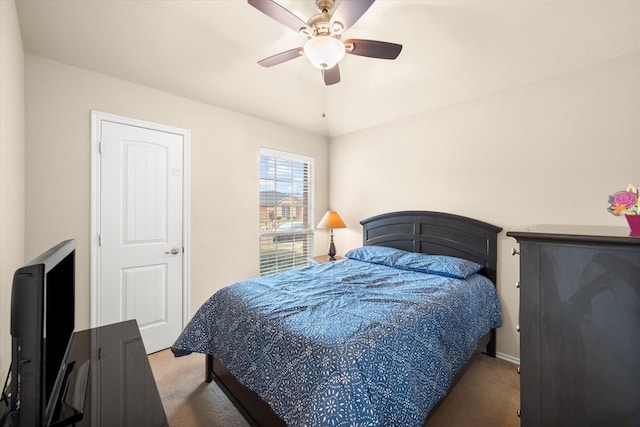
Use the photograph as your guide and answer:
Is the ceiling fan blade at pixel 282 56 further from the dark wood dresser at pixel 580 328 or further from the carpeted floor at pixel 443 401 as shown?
the carpeted floor at pixel 443 401

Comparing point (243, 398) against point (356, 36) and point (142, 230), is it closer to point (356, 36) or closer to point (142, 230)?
point (142, 230)

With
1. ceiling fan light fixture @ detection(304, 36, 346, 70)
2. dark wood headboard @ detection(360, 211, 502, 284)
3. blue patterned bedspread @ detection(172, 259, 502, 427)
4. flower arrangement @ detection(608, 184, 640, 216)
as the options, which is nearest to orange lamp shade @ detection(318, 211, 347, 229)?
dark wood headboard @ detection(360, 211, 502, 284)

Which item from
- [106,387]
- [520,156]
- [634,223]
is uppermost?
Result: [520,156]

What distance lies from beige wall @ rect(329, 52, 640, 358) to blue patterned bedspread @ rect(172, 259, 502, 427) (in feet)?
2.78

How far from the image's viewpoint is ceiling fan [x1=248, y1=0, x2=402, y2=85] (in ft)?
4.95

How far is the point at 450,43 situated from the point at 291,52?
4.29 feet

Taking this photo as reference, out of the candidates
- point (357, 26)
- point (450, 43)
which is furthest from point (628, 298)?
point (357, 26)

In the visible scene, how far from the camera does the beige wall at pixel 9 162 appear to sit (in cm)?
136

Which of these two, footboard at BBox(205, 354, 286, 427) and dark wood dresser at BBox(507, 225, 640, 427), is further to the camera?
footboard at BBox(205, 354, 286, 427)

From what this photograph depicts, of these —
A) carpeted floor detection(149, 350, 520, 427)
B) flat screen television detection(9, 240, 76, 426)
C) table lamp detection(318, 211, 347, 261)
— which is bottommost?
carpeted floor detection(149, 350, 520, 427)

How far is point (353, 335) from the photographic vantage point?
140 cm

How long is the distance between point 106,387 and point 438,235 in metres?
2.95

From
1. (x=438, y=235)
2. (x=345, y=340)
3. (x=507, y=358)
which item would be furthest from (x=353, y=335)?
(x=507, y=358)

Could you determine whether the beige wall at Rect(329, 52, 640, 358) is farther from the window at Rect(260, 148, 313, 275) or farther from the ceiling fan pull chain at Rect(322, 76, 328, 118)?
the window at Rect(260, 148, 313, 275)
